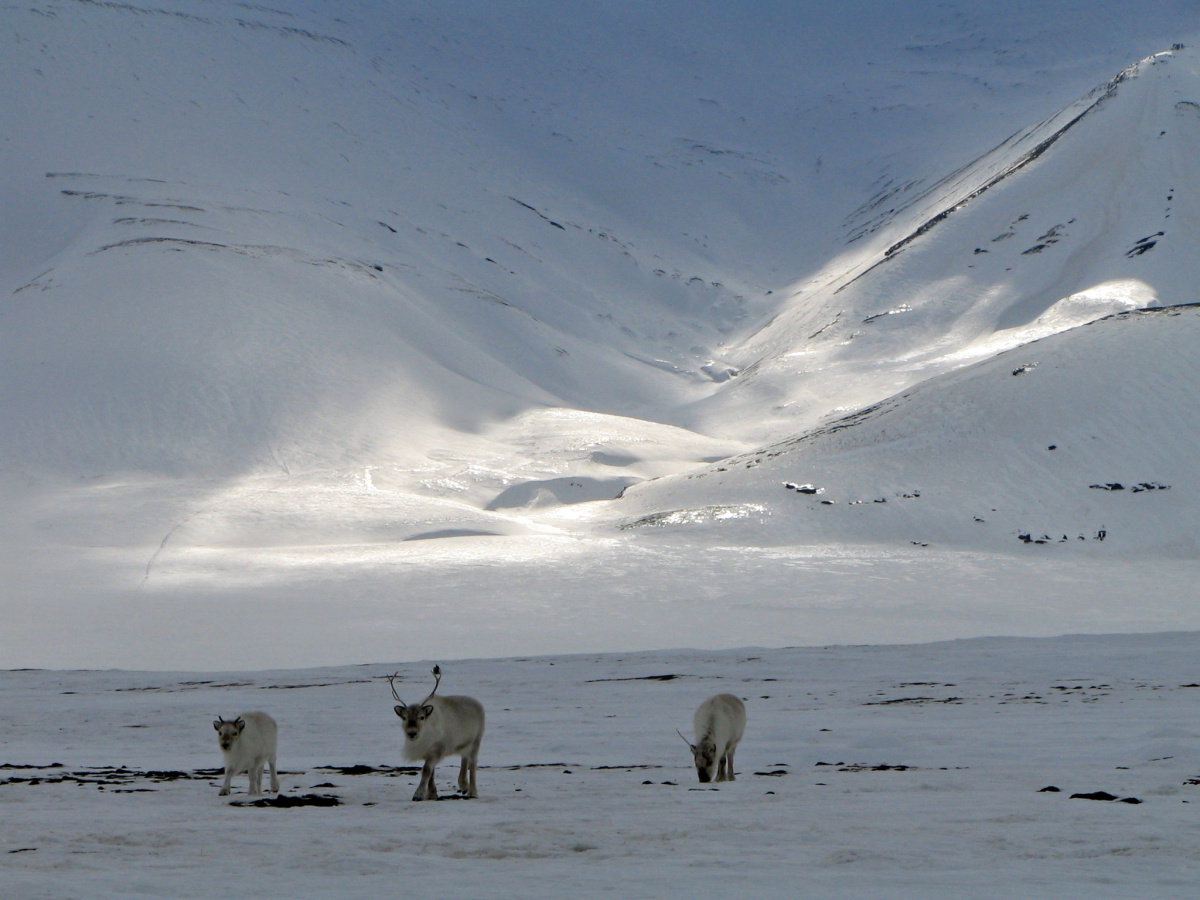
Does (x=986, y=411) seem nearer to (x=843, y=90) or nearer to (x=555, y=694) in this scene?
(x=555, y=694)

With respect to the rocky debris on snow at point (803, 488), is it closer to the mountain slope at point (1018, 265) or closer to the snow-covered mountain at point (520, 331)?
the snow-covered mountain at point (520, 331)

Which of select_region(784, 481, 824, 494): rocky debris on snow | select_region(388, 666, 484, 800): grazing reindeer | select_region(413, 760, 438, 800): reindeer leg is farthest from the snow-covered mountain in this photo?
select_region(413, 760, 438, 800): reindeer leg

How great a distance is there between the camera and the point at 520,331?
9231cm

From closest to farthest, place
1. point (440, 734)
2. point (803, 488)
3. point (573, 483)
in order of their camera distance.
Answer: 1. point (440, 734)
2. point (803, 488)
3. point (573, 483)

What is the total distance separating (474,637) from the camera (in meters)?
28.0

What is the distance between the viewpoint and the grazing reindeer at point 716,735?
31.5 ft

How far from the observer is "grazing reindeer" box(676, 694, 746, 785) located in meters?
9.60

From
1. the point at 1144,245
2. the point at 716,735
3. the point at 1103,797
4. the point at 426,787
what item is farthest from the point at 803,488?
the point at 1144,245

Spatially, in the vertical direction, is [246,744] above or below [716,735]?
below

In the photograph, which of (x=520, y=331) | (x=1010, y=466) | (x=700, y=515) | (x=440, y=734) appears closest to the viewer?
(x=440, y=734)

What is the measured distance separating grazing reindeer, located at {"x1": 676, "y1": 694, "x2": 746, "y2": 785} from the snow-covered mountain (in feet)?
58.0

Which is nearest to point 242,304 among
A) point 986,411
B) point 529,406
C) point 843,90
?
point 529,406

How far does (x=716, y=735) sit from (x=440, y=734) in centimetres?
243

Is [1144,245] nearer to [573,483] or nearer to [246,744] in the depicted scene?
[573,483]
